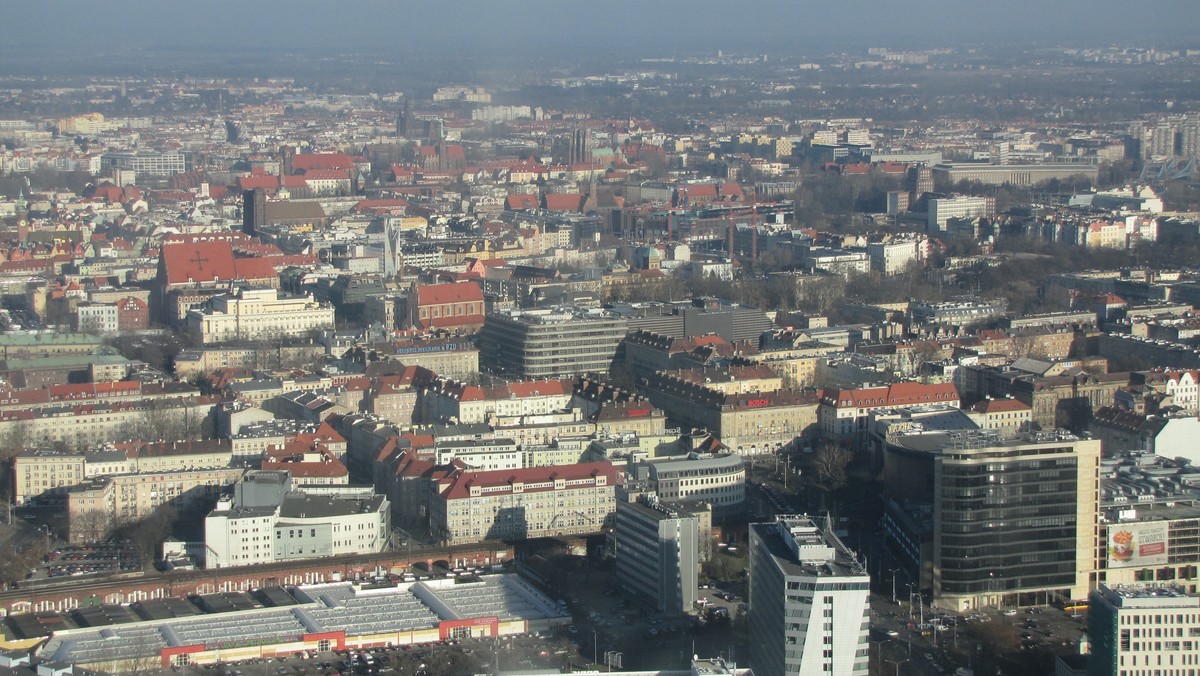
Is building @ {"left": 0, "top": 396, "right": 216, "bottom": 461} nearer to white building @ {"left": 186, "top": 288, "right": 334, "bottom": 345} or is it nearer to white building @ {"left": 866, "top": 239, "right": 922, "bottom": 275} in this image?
white building @ {"left": 186, "top": 288, "right": 334, "bottom": 345}

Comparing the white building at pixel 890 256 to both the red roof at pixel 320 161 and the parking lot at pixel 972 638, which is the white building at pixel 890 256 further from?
the parking lot at pixel 972 638

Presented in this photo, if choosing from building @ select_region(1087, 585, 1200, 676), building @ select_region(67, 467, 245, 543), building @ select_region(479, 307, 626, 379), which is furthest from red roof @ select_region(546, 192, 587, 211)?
building @ select_region(1087, 585, 1200, 676)

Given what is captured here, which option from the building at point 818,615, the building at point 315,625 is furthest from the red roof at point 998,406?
the building at point 818,615

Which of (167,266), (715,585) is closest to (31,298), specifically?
(167,266)

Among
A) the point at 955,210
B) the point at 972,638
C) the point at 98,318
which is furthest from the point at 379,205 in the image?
the point at 972,638

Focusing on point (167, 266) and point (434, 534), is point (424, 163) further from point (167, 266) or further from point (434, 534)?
point (434, 534)
